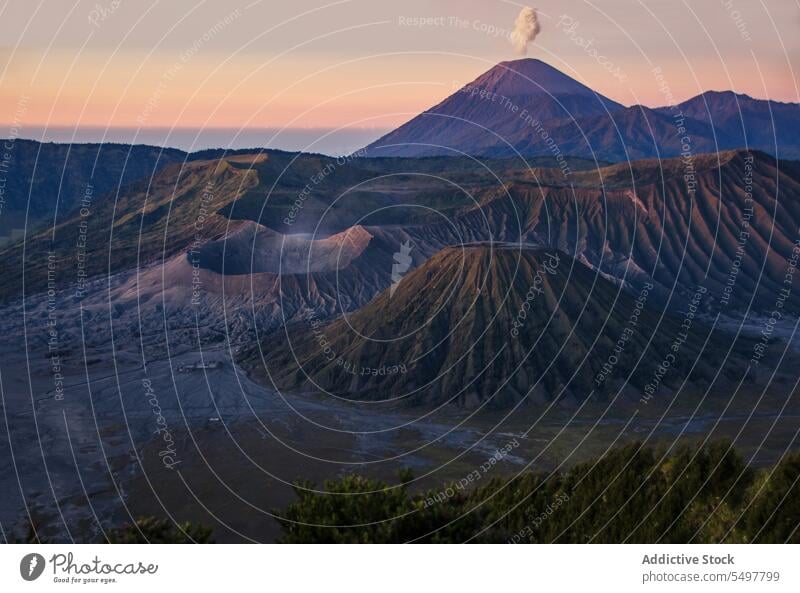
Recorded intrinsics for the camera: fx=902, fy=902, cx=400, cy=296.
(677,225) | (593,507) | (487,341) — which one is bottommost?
(593,507)

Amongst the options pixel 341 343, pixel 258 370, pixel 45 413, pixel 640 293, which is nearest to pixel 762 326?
pixel 640 293

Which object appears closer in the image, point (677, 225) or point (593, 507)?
point (593, 507)
